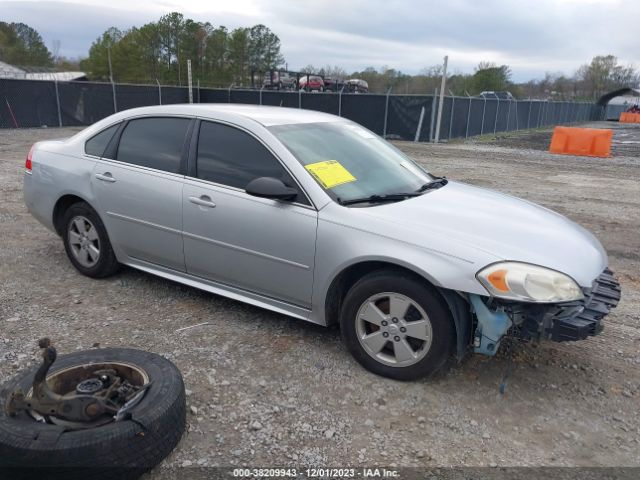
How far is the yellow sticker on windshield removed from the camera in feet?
11.5

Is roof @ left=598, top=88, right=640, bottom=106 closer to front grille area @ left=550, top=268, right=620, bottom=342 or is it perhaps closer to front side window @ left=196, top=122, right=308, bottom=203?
front grille area @ left=550, top=268, right=620, bottom=342

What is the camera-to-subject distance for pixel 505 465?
8.52 feet

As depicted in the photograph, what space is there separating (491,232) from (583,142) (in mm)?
17307

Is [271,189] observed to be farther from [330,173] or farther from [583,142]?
[583,142]

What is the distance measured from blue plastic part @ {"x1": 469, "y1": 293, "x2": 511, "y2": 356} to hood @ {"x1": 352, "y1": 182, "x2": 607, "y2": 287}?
25cm

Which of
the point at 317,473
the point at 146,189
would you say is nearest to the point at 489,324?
the point at 317,473

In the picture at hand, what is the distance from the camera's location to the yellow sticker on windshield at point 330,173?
3506 mm

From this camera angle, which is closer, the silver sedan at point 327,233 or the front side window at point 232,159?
the silver sedan at point 327,233

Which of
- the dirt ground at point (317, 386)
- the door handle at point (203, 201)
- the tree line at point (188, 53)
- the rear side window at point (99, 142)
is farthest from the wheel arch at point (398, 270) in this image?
the tree line at point (188, 53)

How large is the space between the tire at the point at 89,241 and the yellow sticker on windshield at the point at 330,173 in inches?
80.1

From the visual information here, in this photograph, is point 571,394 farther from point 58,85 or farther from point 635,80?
point 635,80

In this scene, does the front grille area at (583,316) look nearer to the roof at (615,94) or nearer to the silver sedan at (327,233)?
the silver sedan at (327,233)

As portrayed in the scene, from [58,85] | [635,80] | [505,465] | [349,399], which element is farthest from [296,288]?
[635,80]

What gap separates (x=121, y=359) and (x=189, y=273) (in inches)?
50.5
